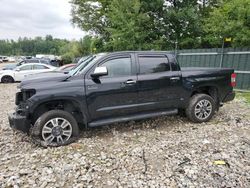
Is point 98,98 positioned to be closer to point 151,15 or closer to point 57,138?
point 57,138

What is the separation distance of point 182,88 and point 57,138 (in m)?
3.03

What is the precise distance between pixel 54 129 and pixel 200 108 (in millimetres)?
3469

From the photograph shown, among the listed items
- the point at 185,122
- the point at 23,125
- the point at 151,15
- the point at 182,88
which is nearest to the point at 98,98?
the point at 23,125

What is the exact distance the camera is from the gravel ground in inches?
140

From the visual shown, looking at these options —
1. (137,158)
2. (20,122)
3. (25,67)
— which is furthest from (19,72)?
(137,158)

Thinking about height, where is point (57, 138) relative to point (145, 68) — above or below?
below

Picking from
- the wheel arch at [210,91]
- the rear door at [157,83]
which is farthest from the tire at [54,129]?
the wheel arch at [210,91]

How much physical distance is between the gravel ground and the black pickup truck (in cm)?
39

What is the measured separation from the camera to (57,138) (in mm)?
4750

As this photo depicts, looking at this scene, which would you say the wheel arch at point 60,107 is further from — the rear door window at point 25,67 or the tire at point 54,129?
the rear door window at point 25,67

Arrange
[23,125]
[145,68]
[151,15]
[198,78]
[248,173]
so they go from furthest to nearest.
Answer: [151,15] → [198,78] → [145,68] → [23,125] → [248,173]

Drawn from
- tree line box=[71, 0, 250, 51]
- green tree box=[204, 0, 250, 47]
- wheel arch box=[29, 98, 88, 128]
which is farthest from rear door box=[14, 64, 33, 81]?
wheel arch box=[29, 98, 88, 128]

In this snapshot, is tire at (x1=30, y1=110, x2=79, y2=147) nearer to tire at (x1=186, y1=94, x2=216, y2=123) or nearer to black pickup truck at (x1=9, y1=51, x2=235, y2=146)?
black pickup truck at (x1=9, y1=51, x2=235, y2=146)

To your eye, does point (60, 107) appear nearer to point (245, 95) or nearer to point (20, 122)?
point (20, 122)
